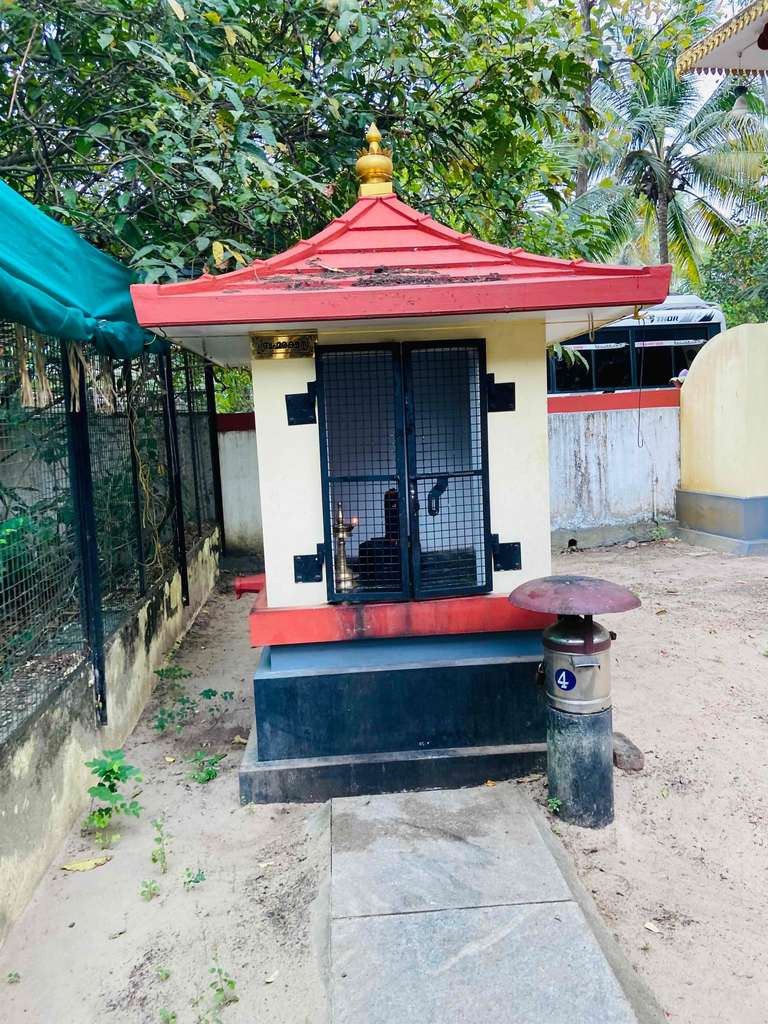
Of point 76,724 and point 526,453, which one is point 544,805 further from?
point 76,724

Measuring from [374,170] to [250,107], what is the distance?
1239 millimetres

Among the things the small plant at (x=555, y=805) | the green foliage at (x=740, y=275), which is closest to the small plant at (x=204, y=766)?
the small plant at (x=555, y=805)

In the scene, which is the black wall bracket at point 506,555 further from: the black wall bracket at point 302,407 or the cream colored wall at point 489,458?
the black wall bracket at point 302,407

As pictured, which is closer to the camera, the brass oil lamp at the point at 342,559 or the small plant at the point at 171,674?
the brass oil lamp at the point at 342,559

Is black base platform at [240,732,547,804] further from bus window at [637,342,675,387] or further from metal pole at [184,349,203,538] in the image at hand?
bus window at [637,342,675,387]

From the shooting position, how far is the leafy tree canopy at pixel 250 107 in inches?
183

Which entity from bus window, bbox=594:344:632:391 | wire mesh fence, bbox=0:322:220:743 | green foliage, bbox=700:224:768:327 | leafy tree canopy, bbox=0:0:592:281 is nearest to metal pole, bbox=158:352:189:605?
wire mesh fence, bbox=0:322:220:743

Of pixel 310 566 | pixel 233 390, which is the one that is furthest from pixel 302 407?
pixel 233 390

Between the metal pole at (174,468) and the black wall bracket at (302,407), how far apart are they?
3582 mm

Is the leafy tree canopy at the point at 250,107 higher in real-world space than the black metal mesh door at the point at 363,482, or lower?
higher

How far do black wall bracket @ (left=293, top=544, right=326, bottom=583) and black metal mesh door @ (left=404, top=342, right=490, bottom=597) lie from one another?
0.49 m

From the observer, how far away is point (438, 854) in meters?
3.33

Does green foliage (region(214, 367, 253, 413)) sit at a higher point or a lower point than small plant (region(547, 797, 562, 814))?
higher

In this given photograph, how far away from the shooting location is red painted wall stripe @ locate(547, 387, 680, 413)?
423 inches
